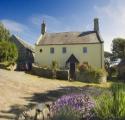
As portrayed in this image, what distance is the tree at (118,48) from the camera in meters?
54.1

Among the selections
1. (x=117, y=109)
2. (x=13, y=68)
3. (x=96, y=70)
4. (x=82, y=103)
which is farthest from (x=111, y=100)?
(x=13, y=68)

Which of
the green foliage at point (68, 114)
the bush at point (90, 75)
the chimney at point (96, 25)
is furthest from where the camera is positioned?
the chimney at point (96, 25)

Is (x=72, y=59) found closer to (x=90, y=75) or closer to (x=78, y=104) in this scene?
(x=90, y=75)

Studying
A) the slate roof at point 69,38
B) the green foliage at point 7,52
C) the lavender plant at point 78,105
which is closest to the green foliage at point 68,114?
the lavender plant at point 78,105

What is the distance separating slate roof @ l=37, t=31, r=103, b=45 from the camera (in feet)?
140

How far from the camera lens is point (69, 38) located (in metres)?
44.7

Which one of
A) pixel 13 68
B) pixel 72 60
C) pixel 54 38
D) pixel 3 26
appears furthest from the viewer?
pixel 3 26

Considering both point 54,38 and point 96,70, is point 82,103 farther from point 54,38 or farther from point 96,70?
point 54,38

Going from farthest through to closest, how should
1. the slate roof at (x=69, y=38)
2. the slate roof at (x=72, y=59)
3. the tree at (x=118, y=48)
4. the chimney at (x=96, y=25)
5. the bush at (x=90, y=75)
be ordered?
the tree at (x=118, y=48), the chimney at (x=96, y=25), the slate roof at (x=69, y=38), the slate roof at (x=72, y=59), the bush at (x=90, y=75)

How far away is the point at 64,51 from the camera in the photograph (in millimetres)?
43719

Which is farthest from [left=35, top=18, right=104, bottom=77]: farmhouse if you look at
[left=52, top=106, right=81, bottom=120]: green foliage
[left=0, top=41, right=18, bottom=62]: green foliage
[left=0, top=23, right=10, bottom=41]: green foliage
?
[left=52, top=106, right=81, bottom=120]: green foliage

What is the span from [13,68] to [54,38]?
13.7 metres

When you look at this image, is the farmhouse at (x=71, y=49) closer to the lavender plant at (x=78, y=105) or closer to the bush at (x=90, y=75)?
the bush at (x=90, y=75)

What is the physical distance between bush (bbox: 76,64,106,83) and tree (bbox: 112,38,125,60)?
967 inches
